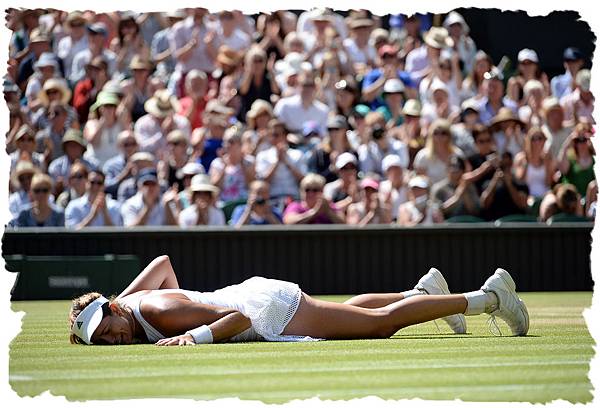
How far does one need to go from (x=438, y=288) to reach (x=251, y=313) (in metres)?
1.46

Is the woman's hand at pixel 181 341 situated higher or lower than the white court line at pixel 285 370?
lower

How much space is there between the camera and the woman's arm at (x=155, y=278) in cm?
835

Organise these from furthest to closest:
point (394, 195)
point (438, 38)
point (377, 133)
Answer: point (438, 38) < point (377, 133) < point (394, 195)

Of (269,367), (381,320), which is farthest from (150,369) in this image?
(381,320)

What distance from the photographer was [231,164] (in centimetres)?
1578

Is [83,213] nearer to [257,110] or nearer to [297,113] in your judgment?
[257,110]

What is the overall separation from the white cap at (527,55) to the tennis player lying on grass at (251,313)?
956 centimetres

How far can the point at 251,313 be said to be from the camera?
8.02 metres

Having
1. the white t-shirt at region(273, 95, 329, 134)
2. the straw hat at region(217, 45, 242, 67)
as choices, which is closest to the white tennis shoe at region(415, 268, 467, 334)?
the white t-shirt at region(273, 95, 329, 134)

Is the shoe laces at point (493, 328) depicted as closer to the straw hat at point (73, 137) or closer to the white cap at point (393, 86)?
the white cap at point (393, 86)

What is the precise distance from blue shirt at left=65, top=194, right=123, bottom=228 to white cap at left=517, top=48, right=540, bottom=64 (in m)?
5.96

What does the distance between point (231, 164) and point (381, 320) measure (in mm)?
7767

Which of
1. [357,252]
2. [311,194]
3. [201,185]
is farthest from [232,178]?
[357,252]

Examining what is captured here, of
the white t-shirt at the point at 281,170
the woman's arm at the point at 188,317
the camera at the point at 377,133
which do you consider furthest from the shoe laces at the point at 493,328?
the camera at the point at 377,133
